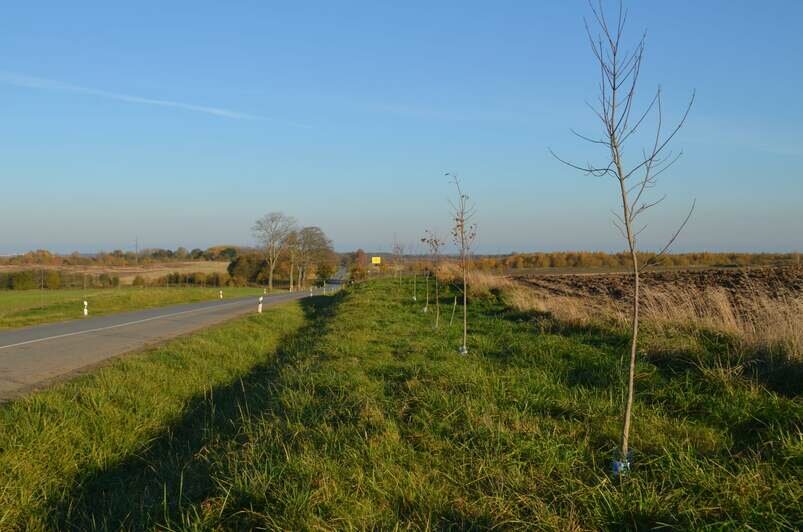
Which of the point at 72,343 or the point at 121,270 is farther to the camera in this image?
the point at 121,270

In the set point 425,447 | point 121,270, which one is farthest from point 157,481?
point 121,270

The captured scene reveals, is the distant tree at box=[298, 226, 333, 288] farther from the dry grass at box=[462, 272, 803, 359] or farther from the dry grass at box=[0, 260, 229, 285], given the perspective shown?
the dry grass at box=[462, 272, 803, 359]

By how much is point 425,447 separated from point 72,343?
1259cm

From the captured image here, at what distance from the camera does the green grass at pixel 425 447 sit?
3793 mm

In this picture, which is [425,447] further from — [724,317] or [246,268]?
[246,268]

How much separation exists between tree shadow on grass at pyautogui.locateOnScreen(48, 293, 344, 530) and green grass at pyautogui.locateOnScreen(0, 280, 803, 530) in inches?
1.0

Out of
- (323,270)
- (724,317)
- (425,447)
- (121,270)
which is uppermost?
(724,317)

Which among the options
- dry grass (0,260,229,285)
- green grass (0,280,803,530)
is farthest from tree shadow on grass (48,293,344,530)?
dry grass (0,260,229,285)

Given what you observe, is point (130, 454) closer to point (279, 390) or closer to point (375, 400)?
point (279, 390)

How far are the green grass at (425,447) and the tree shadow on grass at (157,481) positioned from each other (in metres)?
0.02

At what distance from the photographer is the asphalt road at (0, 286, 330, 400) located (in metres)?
10.3

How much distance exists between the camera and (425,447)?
4.96 meters

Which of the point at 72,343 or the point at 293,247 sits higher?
the point at 293,247

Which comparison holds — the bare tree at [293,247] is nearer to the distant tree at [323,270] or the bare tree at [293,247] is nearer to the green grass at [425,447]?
the distant tree at [323,270]
